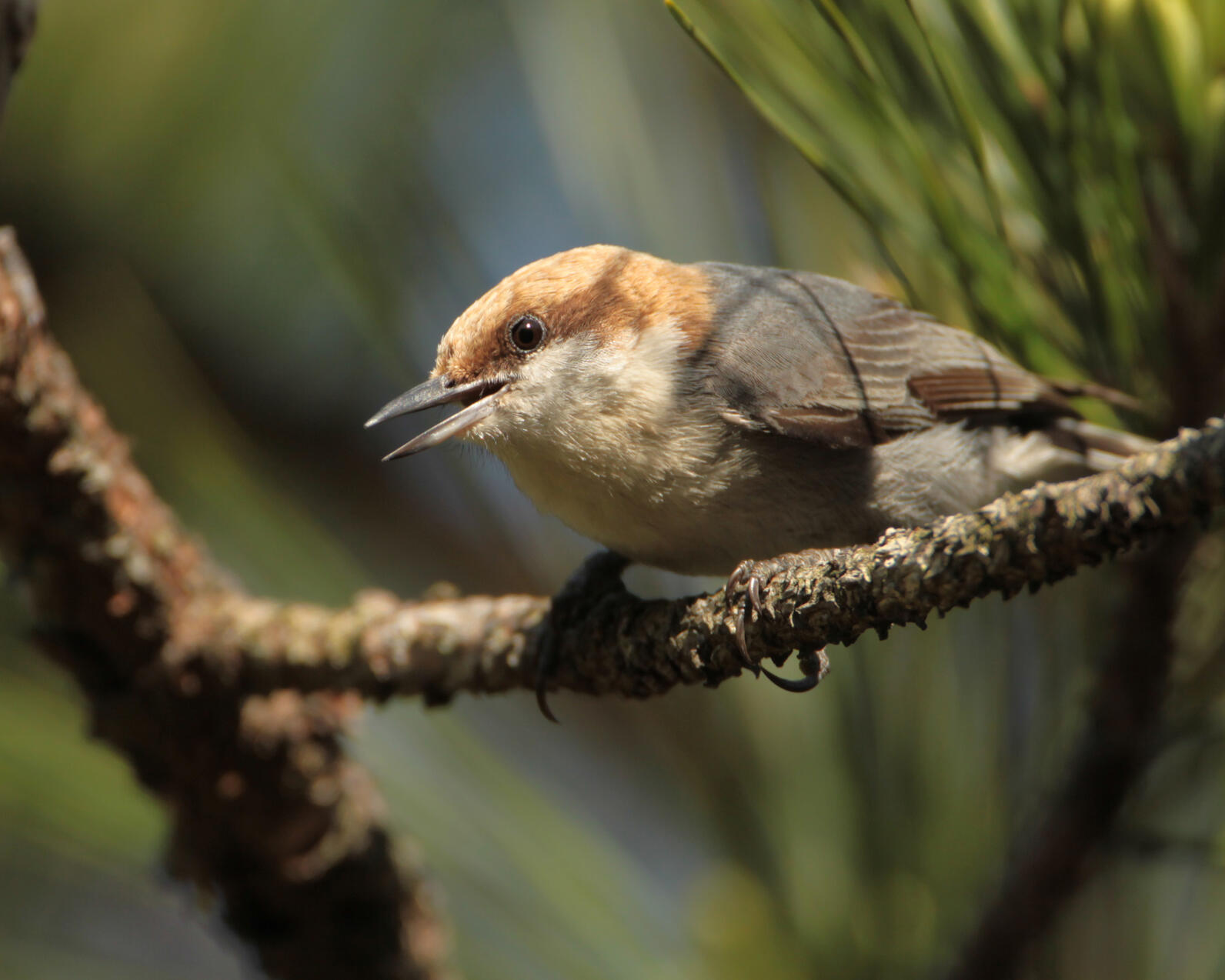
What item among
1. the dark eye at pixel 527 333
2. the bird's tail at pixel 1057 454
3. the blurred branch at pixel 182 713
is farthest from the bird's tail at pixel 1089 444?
the blurred branch at pixel 182 713

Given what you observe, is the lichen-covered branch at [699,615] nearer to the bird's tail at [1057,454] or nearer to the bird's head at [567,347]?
the bird's head at [567,347]

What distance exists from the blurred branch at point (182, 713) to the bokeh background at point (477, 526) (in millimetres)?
162

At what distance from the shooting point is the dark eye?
7.17 ft

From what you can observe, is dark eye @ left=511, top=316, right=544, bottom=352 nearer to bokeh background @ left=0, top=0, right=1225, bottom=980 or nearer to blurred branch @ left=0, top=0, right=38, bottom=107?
bokeh background @ left=0, top=0, right=1225, bottom=980

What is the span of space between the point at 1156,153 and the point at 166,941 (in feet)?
10.3

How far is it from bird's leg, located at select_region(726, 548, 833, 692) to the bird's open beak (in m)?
0.64

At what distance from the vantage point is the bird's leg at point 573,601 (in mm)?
1800

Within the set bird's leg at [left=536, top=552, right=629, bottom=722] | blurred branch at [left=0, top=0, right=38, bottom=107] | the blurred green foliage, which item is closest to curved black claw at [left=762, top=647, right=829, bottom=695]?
bird's leg at [left=536, top=552, right=629, bottom=722]

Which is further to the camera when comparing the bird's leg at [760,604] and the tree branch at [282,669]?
the tree branch at [282,669]

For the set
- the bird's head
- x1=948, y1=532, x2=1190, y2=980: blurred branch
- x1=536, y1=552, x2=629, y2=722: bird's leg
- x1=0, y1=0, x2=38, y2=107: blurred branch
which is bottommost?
x1=948, y1=532, x2=1190, y2=980: blurred branch

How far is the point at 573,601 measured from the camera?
1952 millimetres

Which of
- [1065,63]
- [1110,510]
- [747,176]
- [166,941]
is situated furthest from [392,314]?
[166,941]

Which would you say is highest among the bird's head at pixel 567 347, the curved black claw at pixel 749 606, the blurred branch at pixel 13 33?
the blurred branch at pixel 13 33

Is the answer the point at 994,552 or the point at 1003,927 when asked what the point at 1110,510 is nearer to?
the point at 994,552
